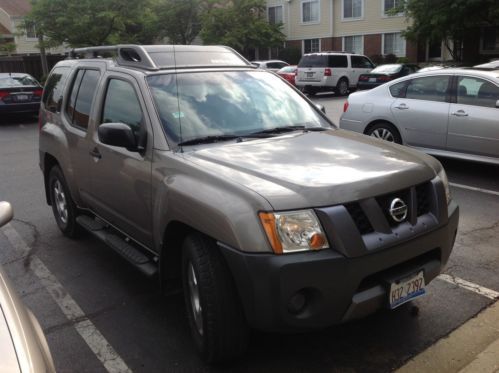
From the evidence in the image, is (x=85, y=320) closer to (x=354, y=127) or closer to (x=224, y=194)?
(x=224, y=194)

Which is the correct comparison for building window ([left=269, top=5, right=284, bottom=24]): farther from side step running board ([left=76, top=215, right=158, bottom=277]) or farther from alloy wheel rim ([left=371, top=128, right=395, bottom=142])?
side step running board ([left=76, top=215, right=158, bottom=277])

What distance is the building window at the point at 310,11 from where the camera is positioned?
122ft

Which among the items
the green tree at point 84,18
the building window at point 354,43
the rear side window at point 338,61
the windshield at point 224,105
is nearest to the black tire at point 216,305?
the windshield at point 224,105

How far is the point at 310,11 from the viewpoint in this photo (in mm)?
37656

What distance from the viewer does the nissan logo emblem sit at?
299 centimetres

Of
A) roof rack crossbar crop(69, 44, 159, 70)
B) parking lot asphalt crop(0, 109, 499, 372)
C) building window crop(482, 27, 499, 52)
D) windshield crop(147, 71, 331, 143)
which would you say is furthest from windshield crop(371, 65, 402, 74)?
roof rack crossbar crop(69, 44, 159, 70)

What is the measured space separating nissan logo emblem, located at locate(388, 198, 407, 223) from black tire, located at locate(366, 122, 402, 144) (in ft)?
18.0

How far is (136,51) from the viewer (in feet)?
13.9

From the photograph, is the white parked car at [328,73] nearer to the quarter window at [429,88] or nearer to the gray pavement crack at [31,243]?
the quarter window at [429,88]

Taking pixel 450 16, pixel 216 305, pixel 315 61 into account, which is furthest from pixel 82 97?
pixel 450 16

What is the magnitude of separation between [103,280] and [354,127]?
5665mm

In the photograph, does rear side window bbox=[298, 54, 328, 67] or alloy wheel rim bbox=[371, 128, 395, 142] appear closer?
alloy wheel rim bbox=[371, 128, 395, 142]

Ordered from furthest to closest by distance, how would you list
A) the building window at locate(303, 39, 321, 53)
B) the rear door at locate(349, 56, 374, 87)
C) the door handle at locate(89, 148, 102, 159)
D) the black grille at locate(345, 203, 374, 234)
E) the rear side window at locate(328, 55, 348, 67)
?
the building window at locate(303, 39, 321, 53), the rear door at locate(349, 56, 374, 87), the rear side window at locate(328, 55, 348, 67), the door handle at locate(89, 148, 102, 159), the black grille at locate(345, 203, 374, 234)

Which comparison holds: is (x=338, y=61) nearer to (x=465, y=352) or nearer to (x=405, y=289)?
(x=465, y=352)
